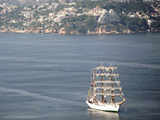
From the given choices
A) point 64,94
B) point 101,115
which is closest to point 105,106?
point 101,115

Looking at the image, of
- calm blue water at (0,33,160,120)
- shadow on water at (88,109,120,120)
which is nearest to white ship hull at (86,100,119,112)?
shadow on water at (88,109,120,120)

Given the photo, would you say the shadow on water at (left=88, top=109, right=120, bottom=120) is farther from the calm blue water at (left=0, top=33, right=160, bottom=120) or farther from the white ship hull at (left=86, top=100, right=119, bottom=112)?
the white ship hull at (left=86, top=100, right=119, bottom=112)

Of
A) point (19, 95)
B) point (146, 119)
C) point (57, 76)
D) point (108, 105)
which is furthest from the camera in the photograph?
point (57, 76)

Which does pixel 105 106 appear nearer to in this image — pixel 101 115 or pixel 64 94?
pixel 101 115

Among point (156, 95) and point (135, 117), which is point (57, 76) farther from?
point (135, 117)

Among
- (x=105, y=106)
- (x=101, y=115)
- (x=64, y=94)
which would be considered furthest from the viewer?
(x=64, y=94)

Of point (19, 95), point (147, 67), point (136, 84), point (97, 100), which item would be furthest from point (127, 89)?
point (147, 67)

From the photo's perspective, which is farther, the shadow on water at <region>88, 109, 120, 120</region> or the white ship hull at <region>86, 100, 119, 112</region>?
the white ship hull at <region>86, 100, 119, 112</region>

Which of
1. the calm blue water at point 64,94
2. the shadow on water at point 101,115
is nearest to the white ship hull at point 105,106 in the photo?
the shadow on water at point 101,115
